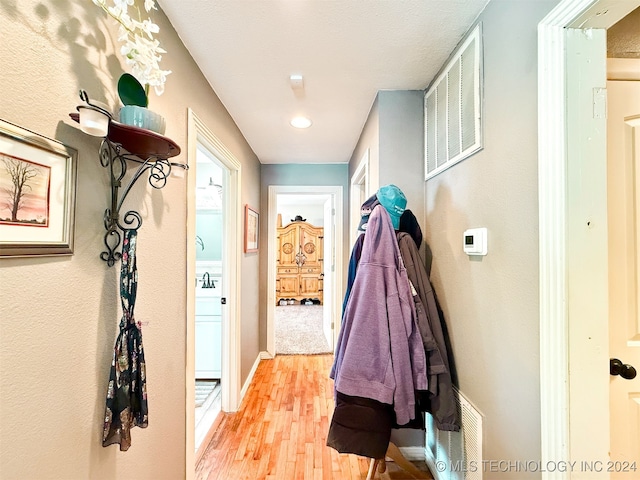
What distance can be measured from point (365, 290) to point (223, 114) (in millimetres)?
1539

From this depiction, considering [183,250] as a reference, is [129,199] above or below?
above

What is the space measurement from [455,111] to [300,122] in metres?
1.20

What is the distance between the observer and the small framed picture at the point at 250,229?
98.4 inches

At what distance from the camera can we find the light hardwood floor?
1.62 m

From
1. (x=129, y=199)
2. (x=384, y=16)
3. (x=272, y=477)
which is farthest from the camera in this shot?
(x=272, y=477)

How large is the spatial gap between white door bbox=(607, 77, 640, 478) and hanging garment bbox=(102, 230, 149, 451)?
1533mm

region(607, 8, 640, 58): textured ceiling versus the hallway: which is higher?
region(607, 8, 640, 58): textured ceiling

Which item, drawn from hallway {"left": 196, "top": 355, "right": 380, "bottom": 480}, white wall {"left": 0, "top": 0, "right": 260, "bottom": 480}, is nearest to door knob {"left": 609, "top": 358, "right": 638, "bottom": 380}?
hallway {"left": 196, "top": 355, "right": 380, "bottom": 480}

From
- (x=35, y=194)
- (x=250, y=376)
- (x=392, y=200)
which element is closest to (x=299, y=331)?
(x=250, y=376)

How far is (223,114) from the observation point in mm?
1876

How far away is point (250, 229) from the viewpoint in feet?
8.78

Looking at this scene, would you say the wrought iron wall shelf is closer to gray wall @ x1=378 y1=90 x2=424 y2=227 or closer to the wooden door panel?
gray wall @ x1=378 y1=90 x2=424 y2=227

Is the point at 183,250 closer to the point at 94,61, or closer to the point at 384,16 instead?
the point at 94,61

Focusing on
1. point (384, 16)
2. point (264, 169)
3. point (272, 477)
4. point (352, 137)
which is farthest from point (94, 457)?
point (264, 169)
